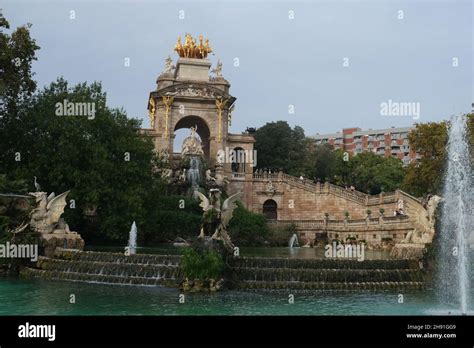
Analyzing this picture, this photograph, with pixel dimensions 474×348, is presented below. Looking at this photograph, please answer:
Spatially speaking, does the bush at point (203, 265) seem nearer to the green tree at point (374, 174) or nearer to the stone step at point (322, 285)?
the stone step at point (322, 285)

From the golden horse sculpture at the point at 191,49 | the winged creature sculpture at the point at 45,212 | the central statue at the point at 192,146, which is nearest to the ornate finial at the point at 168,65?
the golden horse sculpture at the point at 191,49

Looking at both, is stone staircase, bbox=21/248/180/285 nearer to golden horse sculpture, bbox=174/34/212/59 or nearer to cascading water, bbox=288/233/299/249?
cascading water, bbox=288/233/299/249

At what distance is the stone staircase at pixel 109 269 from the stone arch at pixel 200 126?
3181cm

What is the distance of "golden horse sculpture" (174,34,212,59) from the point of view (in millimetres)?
57344

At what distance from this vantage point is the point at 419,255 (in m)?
19.4

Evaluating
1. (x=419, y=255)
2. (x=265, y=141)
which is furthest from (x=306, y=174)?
(x=419, y=255)

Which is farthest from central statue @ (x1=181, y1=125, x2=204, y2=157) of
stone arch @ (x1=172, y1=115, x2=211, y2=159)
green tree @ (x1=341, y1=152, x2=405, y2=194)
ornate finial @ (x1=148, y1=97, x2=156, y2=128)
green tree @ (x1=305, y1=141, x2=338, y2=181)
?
green tree @ (x1=341, y1=152, x2=405, y2=194)

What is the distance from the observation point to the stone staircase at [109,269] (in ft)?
61.1

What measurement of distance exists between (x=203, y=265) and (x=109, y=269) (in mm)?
4166

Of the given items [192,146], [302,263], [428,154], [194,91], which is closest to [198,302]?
[302,263]

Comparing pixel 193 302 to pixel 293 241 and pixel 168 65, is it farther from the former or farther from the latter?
pixel 168 65

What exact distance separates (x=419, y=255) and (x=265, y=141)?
45.5 meters

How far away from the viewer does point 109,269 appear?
19344 millimetres

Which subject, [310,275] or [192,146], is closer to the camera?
[310,275]
